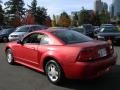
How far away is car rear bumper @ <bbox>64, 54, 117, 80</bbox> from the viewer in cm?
659

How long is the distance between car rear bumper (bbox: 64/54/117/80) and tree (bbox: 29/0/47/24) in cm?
7760

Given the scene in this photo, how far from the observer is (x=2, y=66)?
32.6 ft

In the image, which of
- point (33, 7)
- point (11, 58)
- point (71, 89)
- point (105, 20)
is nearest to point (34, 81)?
point (71, 89)

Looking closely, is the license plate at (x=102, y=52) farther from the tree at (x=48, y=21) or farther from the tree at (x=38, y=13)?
the tree at (x=48, y=21)

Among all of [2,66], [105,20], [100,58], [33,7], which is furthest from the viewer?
[105,20]

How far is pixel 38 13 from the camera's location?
86125 mm

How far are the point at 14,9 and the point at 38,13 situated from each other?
857 centimetres

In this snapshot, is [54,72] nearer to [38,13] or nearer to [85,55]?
[85,55]

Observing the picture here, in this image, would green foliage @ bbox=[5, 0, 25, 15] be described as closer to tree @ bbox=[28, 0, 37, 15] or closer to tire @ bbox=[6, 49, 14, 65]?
tree @ bbox=[28, 0, 37, 15]

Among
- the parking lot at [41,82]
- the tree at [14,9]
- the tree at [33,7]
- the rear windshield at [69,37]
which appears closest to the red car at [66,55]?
the rear windshield at [69,37]

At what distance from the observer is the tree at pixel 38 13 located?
277 ft

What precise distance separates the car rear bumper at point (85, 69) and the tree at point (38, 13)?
77.6m

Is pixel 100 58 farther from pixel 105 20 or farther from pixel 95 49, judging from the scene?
pixel 105 20

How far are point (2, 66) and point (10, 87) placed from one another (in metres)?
2.94
